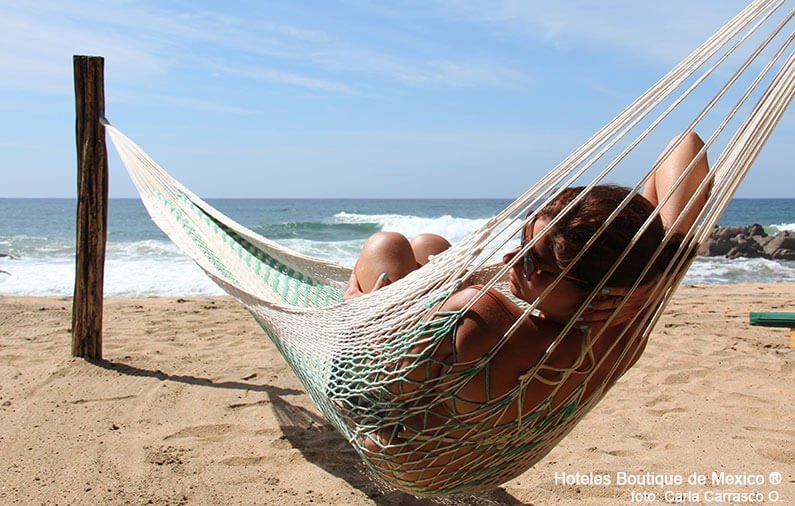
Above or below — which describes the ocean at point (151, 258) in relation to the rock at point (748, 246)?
below

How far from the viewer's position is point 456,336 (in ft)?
3.68

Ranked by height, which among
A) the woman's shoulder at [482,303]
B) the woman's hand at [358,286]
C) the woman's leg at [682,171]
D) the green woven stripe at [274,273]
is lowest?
the green woven stripe at [274,273]

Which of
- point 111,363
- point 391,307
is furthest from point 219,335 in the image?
point 391,307

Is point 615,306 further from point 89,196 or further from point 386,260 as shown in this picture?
point 89,196

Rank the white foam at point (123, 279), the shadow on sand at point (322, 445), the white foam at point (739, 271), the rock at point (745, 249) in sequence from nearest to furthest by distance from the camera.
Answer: the shadow on sand at point (322, 445) < the white foam at point (123, 279) < the white foam at point (739, 271) < the rock at point (745, 249)

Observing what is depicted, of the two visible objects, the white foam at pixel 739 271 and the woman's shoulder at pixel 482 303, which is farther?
the white foam at pixel 739 271

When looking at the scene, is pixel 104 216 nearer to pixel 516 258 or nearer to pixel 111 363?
pixel 111 363

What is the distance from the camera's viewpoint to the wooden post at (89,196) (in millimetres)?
2840

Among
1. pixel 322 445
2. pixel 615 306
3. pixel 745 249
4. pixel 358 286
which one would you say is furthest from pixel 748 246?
pixel 615 306

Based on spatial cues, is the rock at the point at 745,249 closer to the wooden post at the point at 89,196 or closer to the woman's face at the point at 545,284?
the wooden post at the point at 89,196

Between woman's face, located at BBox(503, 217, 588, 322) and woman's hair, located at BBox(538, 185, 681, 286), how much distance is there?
18mm

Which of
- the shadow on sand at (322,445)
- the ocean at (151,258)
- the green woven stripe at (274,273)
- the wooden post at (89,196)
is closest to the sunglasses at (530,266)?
the shadow on sand at (322,445)

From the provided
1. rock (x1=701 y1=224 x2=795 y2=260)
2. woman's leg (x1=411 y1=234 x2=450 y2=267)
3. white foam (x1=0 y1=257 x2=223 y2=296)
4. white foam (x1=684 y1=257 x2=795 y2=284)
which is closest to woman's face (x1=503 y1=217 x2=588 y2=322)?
woman's leg (x1=411 y1=234 x2=450 y2=267)

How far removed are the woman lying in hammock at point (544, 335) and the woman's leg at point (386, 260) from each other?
39cm
